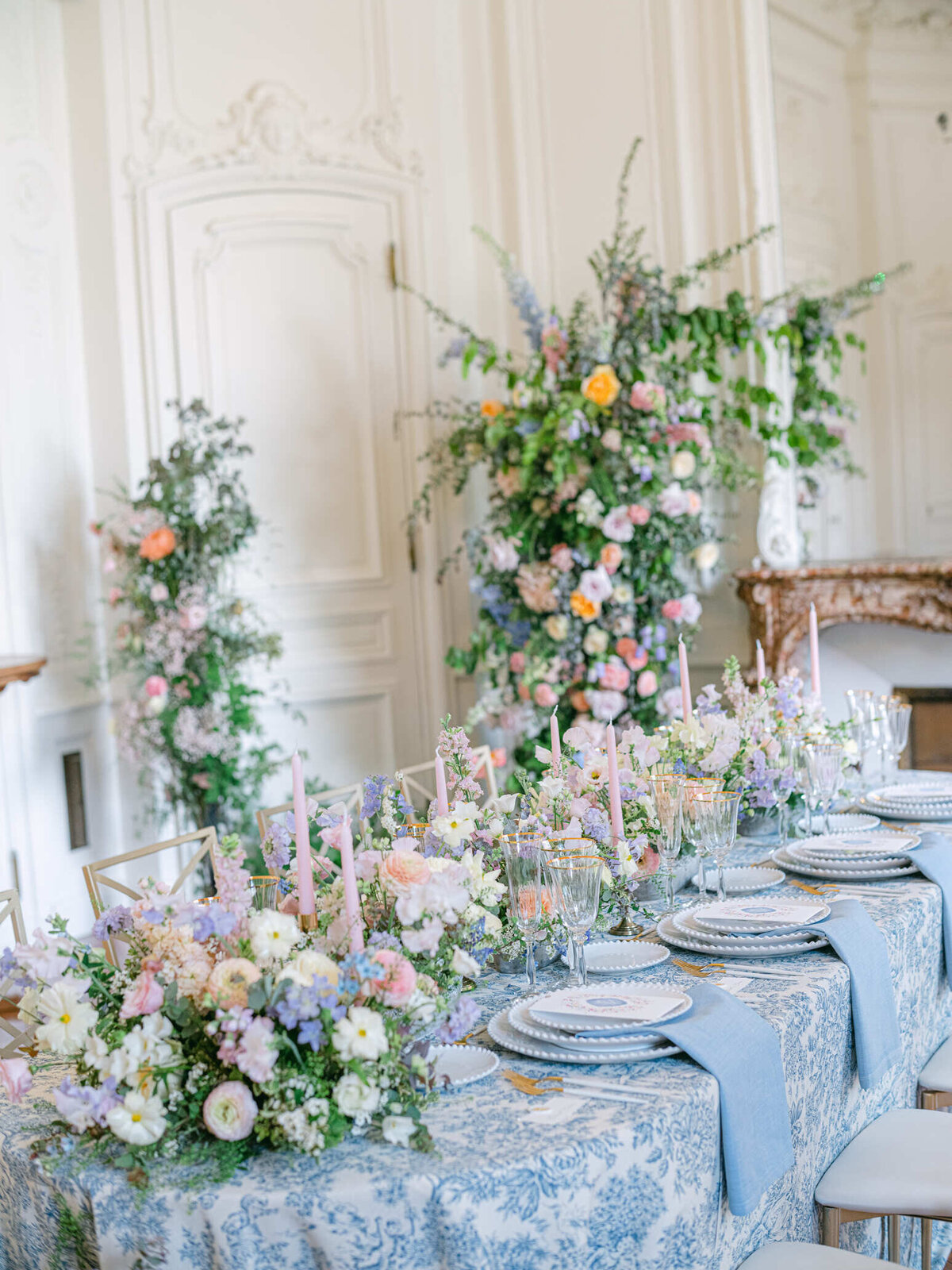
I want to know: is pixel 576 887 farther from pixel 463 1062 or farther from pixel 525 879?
pixel 463 1062

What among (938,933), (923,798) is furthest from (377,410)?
(938,933)

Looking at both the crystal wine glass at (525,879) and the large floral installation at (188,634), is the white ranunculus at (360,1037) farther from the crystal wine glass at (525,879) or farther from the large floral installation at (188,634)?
the large floral installation at (188,634)

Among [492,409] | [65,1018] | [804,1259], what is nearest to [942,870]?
[804,1259]

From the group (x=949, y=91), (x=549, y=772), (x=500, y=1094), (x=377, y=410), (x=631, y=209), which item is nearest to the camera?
(x=500, y=1094)

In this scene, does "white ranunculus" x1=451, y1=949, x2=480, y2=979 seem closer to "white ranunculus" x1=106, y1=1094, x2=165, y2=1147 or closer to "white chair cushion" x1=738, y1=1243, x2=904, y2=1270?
"white ranunculus" x1=106, y1=1094, x2=165, y2=1147

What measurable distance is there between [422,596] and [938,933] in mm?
2934

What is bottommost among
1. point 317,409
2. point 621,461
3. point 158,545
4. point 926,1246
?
point 926,1246

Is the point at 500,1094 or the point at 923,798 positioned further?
the point at 923,798

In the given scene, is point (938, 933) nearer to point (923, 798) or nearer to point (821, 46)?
point (923, 798)

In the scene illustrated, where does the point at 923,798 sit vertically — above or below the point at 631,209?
below

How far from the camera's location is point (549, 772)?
2.04 m

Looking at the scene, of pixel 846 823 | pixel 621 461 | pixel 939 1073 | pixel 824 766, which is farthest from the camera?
pixel 621 461

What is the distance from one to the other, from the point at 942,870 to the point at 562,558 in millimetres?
Result: 1997

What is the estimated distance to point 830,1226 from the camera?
1.73 meters
